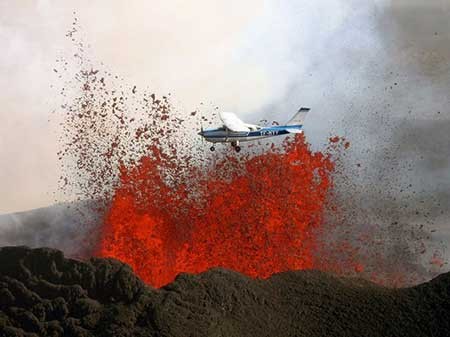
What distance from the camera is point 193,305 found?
4725 cm

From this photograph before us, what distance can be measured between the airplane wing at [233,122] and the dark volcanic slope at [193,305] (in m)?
14.5

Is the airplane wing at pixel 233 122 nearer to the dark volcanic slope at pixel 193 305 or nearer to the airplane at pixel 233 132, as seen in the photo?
the airplane at pixel 233 132

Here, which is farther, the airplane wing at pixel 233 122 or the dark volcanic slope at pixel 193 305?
the airplane wing at pixel 233 122

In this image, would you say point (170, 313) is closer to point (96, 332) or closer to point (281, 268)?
point (96, 332)

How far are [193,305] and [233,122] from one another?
63.2 ft

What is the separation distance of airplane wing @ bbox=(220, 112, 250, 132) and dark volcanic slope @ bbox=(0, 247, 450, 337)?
14.5 meters

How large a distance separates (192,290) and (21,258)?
13228 millimetres

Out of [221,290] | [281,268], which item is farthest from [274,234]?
[221,290]

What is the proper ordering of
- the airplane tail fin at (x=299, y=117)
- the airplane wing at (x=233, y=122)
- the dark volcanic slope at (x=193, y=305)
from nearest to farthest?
the dark volcanic slope at (x=193, y=305), the airplane wing at (x=233, y=122), the airplane tail fin at (x=299, y=117)

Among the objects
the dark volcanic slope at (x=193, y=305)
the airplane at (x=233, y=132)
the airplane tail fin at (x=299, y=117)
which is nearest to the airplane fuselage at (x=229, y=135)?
the airplane at (x=233, y=132)

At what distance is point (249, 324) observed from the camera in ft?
156

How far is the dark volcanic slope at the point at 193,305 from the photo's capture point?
46.0 meters

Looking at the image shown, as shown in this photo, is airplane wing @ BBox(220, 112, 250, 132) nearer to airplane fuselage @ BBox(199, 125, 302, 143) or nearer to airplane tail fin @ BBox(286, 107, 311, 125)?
airplane fuselage @ BBox(199, 125, 302, 143)

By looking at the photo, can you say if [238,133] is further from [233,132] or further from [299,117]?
[299,117]
